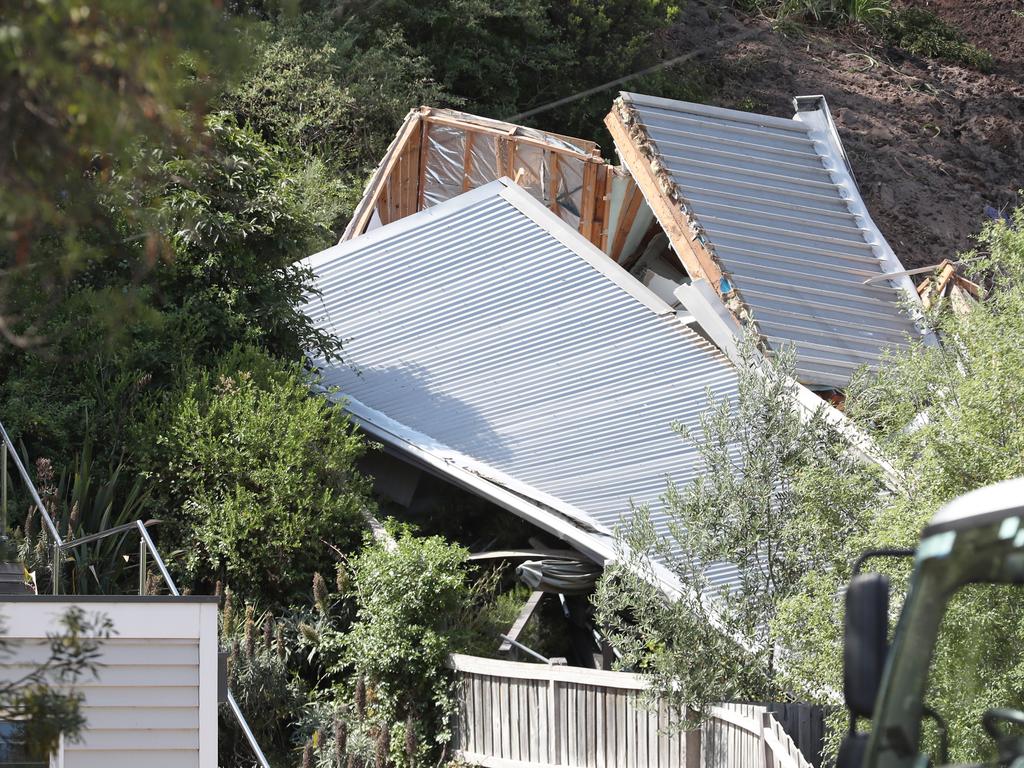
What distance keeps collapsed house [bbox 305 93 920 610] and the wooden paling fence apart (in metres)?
1.62

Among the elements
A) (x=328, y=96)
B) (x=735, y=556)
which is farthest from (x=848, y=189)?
(x=735, y=556)

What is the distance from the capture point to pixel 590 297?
18109 mm

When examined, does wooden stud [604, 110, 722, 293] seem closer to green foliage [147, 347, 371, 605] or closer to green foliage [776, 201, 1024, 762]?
green foliage [147, 347, 371, 605]

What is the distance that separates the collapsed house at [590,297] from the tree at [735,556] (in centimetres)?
169

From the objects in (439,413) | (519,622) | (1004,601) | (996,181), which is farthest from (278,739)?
(996,181)

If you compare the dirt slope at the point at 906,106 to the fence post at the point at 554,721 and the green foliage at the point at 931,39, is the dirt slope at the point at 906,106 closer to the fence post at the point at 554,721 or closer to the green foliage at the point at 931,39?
the green foliage at the point at 931,39

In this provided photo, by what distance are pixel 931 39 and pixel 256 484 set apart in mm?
25487

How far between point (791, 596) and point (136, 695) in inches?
214

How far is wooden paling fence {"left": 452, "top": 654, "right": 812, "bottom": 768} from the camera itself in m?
12.1

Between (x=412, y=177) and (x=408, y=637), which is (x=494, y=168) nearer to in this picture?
(x=412, y=177)

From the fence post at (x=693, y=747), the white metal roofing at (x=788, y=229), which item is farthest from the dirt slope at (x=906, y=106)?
the fence post at (x=693, y=747)

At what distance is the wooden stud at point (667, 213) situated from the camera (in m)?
18.3

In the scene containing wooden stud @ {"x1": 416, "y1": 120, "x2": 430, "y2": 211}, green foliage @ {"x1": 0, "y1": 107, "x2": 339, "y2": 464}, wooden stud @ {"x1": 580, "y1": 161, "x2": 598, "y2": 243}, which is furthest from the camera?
wooden stud @ {"x1": 416, "y1": 120, "x2": 430, "y2": 211}

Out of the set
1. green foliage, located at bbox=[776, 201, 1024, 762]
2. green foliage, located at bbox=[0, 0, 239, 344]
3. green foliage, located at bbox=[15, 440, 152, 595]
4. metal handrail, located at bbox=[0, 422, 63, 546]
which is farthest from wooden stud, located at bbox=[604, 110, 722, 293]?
green foliage, located at bbox=[0, 0, 239, 344]
